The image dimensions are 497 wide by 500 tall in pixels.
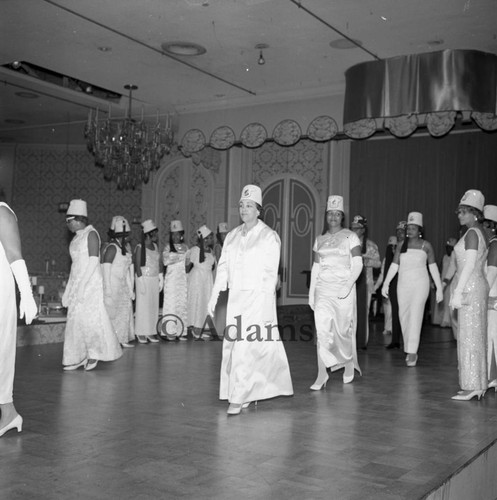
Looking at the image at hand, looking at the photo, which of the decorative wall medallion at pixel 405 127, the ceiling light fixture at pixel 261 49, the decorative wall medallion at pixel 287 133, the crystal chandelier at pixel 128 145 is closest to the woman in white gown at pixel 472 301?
the ceiling light fixture at pixel 261 49

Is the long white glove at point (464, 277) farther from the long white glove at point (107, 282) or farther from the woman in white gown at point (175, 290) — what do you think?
the woman in white gown at point (175, 290)

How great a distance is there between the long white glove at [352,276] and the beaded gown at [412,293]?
→ 1.77 metres

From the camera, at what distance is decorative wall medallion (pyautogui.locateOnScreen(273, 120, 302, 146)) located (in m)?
11.9

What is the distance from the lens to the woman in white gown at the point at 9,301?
12.4 ft

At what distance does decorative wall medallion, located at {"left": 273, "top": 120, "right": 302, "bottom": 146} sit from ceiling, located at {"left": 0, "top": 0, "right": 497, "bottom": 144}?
491 millimetres

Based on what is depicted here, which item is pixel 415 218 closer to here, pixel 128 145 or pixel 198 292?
pixel 198 292

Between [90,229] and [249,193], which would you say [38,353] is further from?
[249,193]

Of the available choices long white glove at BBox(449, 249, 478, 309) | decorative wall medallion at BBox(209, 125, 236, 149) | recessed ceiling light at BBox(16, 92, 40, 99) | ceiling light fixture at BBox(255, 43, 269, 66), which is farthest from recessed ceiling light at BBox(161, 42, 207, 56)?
long white glove at BBox(449, 249, 478, 309)

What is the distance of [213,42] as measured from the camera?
9.38 metres

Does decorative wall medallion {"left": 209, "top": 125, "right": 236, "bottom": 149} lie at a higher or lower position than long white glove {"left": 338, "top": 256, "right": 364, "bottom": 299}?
higher

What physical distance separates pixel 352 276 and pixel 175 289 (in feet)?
13.7

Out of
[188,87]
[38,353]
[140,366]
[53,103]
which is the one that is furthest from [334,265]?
[53,103]

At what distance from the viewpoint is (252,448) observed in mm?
3820

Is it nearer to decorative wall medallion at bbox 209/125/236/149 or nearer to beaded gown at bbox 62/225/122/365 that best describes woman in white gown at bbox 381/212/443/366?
beaded gown at bbox 62/225/122/365
